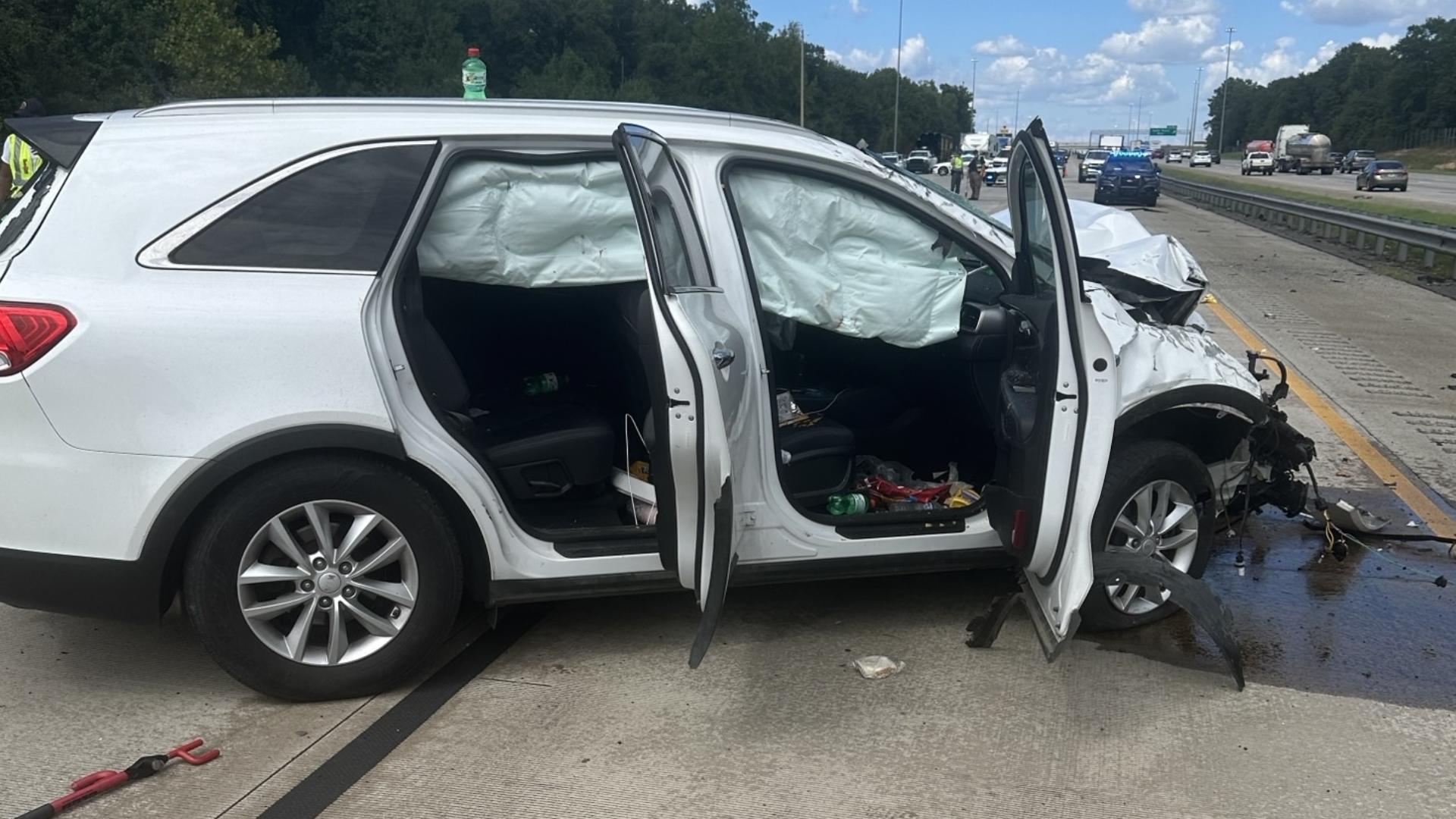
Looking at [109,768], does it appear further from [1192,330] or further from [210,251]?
[1192,330]

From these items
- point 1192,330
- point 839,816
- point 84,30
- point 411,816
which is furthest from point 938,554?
point 84,30

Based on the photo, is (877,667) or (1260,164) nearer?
(877,667)

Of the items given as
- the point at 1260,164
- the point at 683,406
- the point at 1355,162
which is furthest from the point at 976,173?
the point at 1355,162

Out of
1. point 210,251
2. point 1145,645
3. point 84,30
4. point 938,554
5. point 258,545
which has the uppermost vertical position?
point 84,30

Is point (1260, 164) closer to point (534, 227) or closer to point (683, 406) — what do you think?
point (534, 227)

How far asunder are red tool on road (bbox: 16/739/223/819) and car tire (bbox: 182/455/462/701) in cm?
28

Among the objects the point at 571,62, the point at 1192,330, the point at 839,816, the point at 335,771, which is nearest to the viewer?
the point at 839,816

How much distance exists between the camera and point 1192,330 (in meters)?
4.48

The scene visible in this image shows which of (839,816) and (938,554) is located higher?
(938,554)

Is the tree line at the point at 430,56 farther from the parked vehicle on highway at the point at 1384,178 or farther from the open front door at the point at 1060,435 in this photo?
the parked vehicle on highway at the point at 1384,178

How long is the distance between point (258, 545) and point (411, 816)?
0.96 metres

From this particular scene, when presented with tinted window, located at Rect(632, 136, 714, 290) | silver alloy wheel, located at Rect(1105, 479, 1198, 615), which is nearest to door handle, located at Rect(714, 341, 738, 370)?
tinted window, located at Rect(632, 136, 714, 290)

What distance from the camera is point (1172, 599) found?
3713 millimetres

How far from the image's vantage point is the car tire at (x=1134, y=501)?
391 centimetres
